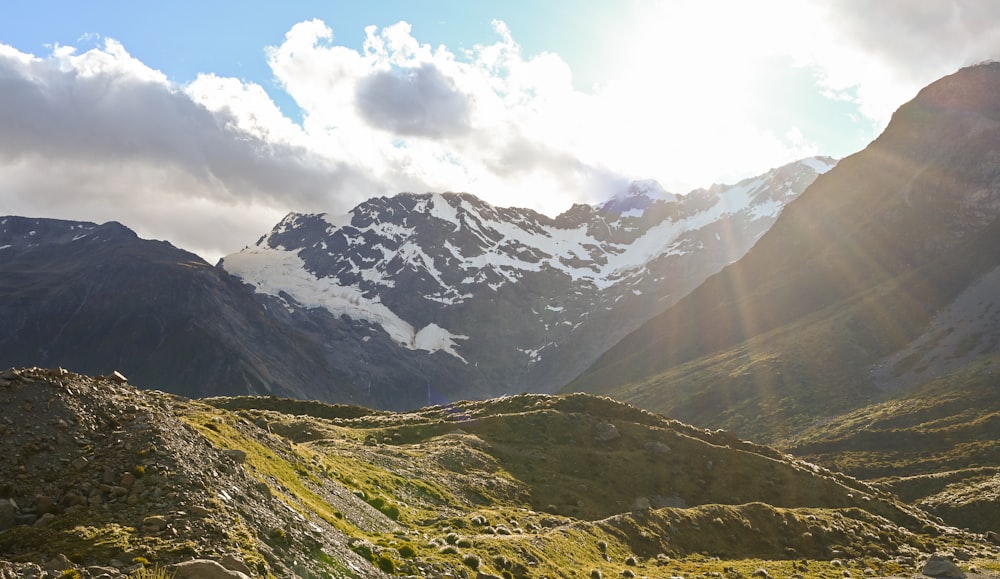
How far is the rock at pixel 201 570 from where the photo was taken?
19.8 meters

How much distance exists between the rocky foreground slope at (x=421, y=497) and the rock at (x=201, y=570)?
0.18 ft

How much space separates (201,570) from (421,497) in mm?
36563

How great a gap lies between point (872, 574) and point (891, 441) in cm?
14434

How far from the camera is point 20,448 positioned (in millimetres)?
25031

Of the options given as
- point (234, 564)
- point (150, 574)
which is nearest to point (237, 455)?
point (234, 564)

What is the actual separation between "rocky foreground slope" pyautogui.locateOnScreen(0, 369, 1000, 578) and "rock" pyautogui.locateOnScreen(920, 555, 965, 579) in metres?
0.25

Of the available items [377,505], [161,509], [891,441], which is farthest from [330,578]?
[891,441]

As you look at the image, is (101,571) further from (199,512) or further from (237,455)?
(237,455)

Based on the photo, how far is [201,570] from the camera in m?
20.0

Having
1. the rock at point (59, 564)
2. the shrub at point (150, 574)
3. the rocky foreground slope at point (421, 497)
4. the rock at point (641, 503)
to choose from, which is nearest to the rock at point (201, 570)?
the rocky foreground slope at point (421, 497)

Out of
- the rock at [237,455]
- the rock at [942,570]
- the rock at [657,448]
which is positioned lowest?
the rock at [942,570]

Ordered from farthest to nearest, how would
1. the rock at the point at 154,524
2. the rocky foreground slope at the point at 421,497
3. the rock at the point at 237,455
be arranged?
1. the rock at the point at 237,455
2. the rocky foreground slope at the point at 421,497
3. the rock at the point at 154,524

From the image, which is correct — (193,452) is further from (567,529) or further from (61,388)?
(567,529)

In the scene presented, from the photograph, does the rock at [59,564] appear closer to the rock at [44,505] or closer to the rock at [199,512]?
the rock at [44,505]
